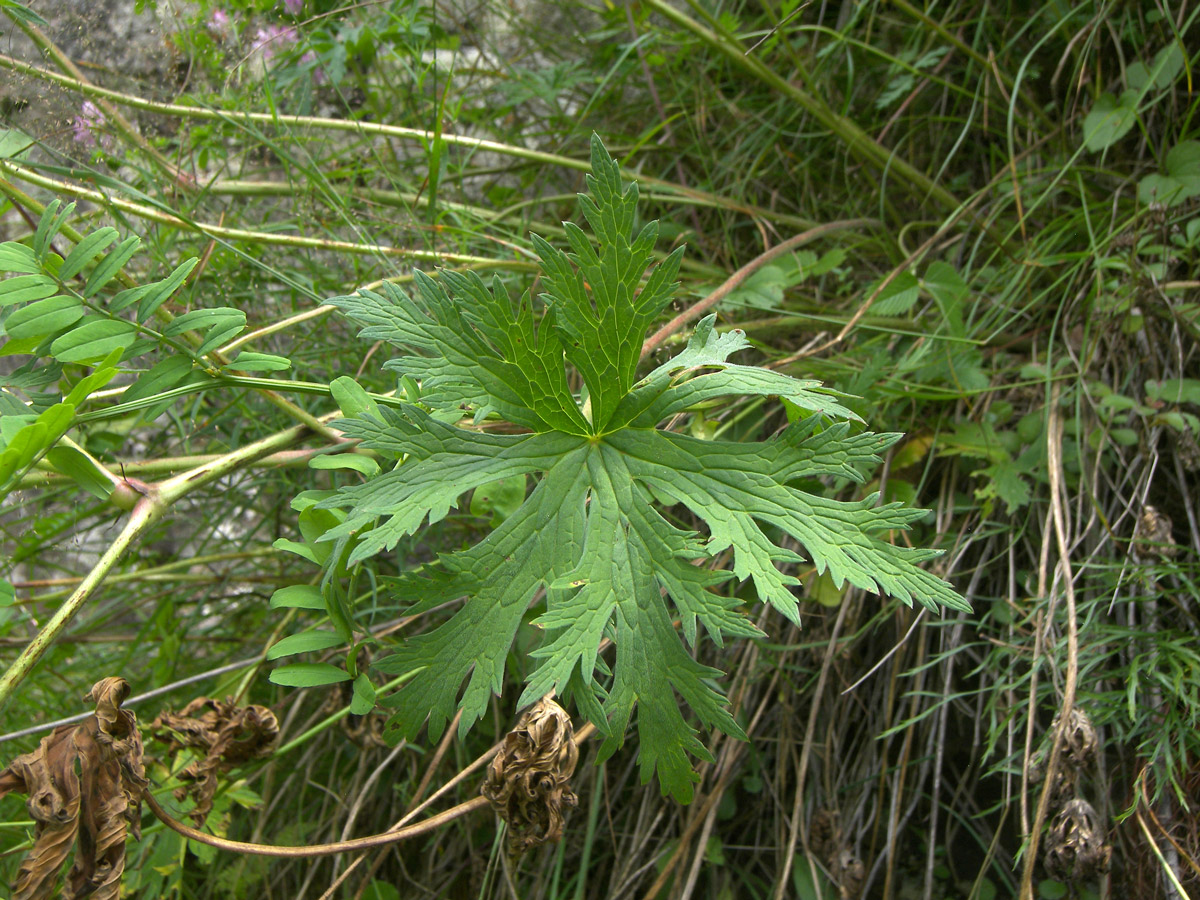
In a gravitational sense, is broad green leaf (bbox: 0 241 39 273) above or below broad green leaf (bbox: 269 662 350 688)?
above

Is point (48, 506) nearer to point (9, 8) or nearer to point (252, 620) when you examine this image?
point (252, 620)

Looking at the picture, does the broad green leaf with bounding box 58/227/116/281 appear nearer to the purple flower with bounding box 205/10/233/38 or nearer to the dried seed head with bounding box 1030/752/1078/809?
the purple flower with bounding box 205/10/233/38

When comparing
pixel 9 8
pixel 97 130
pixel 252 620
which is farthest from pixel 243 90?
pixel 252 620

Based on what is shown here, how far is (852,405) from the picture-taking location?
52.4 inches

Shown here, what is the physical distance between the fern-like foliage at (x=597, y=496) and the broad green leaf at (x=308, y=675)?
114 mm

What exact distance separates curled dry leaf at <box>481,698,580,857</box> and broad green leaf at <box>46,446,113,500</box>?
59 cm

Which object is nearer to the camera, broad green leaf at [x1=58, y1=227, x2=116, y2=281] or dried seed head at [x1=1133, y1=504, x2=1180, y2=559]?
broad green leaf at [x1=58, y1=227, x2=116, y2=281]

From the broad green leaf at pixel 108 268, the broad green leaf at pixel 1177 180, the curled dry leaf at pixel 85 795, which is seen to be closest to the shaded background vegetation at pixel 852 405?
the broad green leaf at pixel 1177 180

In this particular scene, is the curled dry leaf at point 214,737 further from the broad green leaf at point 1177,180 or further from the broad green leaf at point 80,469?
the broad green leaf at point 1177,180

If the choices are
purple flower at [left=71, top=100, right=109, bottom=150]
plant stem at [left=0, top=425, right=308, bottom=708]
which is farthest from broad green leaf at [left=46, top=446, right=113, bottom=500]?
purple flower at [left=71, top=100, right=109, bottom=150]

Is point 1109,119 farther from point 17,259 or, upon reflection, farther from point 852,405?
point 17,259

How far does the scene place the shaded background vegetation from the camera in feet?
4.39

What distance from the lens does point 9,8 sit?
120cm

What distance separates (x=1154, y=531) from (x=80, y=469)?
1.60m
